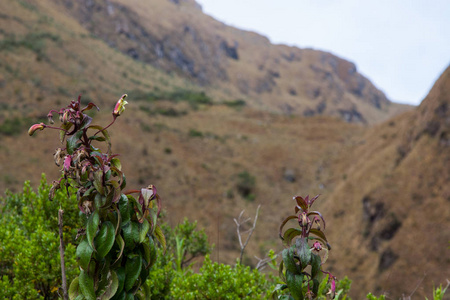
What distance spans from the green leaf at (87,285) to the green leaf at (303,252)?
104 cm

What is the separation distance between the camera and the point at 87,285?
1.69m

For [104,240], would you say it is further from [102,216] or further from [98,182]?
[98,182]

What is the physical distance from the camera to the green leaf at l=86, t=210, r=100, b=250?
63.0 inches

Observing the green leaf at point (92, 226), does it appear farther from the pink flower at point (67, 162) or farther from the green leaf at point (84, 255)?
the pink flower at point (67, 162)

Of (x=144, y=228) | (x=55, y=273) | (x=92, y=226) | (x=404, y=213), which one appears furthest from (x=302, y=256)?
(x=404, y=213)

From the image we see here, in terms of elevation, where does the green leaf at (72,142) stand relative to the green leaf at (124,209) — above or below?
above

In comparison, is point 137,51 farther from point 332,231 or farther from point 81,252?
point 81,252

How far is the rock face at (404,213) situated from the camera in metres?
10.8

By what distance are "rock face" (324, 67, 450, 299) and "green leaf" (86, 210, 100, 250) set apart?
345 inches

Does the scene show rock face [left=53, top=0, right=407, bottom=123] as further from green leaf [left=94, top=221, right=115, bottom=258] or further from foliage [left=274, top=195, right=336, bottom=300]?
foliage [left=274, top=195, right=336, bottom=300]

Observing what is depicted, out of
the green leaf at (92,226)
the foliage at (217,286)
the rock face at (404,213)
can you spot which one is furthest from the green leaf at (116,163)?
the rock face at (404,213)

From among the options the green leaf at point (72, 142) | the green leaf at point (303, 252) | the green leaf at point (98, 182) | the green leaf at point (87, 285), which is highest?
the green leaf at point (72, 142)

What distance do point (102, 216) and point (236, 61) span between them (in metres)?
78.5

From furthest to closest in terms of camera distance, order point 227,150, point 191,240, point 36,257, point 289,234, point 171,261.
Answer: point 227,150 → point 191,240 → point 171,261 → point 36,257 → point 289,234
